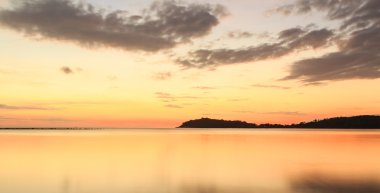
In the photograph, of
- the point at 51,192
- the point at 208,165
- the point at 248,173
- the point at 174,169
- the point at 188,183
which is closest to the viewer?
the point at 51,192

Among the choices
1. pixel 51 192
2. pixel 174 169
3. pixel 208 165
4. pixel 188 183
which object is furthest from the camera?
pixel 208 165

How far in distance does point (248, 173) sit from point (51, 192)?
1681 cm

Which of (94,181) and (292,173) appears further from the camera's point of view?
(292,173)

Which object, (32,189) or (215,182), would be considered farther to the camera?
(215,182)

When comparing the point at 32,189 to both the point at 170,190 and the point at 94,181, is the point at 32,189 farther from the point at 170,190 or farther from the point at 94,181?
the point at 170,190

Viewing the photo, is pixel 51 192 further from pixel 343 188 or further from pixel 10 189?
pixel 343 188

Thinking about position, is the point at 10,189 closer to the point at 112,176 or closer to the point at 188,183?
the point at 112,176

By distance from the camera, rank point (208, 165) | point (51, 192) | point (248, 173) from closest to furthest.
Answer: point (51, 192)
point (248, 173)
point (208, 165)

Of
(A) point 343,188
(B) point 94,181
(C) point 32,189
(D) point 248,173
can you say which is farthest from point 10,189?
(A) point 343,188

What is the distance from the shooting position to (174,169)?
38.2 meters

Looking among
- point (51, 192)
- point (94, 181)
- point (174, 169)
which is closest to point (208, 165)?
point (174, 169)

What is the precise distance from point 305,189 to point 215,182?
647cm

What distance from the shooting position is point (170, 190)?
26.6 metres

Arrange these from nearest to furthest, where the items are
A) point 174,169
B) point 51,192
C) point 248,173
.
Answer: point 51,192 → point 248,173 → point 174,169
